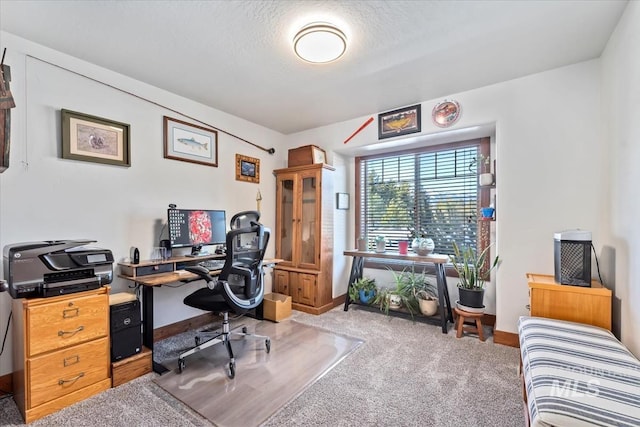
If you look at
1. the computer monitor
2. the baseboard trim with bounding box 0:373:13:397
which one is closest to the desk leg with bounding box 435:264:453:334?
the computer monitor

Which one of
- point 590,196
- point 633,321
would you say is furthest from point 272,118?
point 633,321

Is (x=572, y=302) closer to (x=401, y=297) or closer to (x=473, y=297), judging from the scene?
(x=473, y=297)

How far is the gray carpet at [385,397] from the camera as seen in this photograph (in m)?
1.67

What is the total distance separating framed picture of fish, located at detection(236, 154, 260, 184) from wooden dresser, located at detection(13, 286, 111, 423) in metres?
2.01

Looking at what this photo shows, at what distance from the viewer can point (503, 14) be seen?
181 cm

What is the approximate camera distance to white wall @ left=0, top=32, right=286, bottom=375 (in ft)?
6.70

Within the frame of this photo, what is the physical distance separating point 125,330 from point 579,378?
2.71m

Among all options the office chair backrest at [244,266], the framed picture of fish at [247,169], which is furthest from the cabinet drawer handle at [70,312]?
the framed picture of fish at [247,169]

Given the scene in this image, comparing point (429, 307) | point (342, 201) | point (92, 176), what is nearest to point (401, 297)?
point (429, 307)

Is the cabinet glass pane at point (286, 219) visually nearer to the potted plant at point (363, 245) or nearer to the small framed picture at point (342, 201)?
the small framed picture at point (342, 201)

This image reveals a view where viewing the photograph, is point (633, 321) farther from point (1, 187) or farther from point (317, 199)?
point (1, 187)

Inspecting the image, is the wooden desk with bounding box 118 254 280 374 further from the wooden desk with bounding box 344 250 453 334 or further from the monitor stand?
the wooden desk with bounding box 344 250 453 334

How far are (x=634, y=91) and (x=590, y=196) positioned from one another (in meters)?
0.96

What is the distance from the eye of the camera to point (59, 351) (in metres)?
1.79
